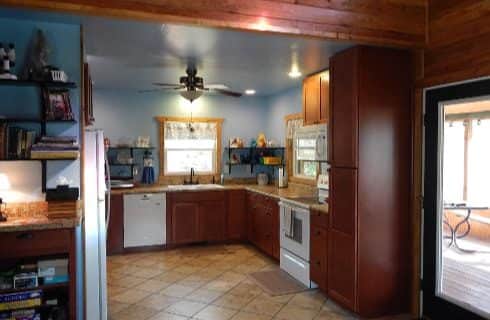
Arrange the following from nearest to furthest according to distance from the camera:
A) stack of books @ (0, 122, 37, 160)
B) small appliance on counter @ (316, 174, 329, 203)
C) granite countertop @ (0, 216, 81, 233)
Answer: granite countertop @ (0, 216, 81, 233) < stack of books @ (0, 122, 37, 160) < small appliance on counter @ (316, 174, 329, 203)

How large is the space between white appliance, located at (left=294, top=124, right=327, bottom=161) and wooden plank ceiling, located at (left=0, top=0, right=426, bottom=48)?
140cm

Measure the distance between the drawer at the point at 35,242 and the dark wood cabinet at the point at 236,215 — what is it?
3372mm

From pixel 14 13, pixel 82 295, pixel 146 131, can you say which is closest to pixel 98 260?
pixel 82 295

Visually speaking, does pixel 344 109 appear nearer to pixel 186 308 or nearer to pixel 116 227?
pixel 186 308

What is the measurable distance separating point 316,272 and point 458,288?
129 centimetres

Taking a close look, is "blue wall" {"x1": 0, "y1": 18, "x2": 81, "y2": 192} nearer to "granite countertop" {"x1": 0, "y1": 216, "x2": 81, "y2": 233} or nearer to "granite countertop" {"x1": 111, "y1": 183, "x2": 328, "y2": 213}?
"granite countertop" {"x1": 0, "y1": 216, "x2": 81, "y2": 233}

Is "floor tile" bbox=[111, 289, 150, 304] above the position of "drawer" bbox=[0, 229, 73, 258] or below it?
below

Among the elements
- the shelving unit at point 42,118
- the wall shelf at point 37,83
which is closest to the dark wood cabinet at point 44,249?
the shelving unit at point 42,118

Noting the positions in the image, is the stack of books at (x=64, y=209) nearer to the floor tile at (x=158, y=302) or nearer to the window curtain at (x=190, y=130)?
the floor tile at (x=158, y=302)

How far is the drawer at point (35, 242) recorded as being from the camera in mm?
2513

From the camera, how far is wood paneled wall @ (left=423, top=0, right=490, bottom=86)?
2795mm

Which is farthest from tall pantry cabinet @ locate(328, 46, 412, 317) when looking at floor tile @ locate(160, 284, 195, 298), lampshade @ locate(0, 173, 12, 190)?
lampshade @ locate(0, 173, 12, 190)

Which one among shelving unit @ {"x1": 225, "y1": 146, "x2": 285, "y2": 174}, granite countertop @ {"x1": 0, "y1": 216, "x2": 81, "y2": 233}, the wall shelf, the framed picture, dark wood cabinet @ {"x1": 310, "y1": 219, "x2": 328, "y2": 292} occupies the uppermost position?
the wall shelf

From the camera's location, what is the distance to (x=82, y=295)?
9.78ft
